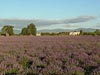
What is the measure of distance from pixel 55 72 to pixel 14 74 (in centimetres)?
96

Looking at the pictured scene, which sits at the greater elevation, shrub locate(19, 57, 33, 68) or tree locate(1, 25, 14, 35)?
shrub locate(19, 57, 33, 68)

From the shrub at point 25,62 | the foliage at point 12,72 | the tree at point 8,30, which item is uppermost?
the foliage at point 12,72

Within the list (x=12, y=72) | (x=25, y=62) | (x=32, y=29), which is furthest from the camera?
(x=32, y=29)

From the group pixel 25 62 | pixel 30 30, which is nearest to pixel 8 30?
pixel 30 30

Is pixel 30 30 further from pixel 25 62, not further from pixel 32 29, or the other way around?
pixel 25 62

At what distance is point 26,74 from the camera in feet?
27.3

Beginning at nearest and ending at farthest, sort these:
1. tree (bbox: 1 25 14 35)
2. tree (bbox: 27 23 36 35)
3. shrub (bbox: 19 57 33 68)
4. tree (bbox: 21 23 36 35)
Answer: shrub (bbox: 19 57 33 68), tree (bbox: 21 23 36 35), tree (bbox: 27 23 36 35), tree (bbox: 1 25 14 35)

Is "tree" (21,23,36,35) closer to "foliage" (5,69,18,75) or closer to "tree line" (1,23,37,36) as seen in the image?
"tree line" (1,23,37,36)

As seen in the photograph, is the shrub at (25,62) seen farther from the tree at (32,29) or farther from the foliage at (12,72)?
the tree at (32,29)

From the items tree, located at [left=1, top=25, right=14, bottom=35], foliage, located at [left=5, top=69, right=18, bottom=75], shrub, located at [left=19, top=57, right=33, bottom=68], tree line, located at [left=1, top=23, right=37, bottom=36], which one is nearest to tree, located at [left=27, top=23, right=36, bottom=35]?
tree line, located at [left=1, top=23, right=37, bottom=36]

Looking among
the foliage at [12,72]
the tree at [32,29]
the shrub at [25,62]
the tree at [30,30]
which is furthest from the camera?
the tree at [32,29]

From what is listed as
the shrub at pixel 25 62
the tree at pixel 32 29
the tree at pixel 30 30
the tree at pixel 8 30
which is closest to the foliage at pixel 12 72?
the shrub at pixel 25 62

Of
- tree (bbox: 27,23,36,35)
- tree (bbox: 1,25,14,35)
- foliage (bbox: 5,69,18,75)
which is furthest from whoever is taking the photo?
tree (bbox: 1,25,14,35)

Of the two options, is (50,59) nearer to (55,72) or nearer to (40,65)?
(40,65)
